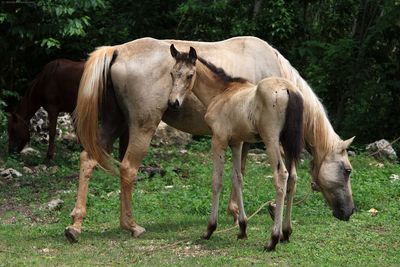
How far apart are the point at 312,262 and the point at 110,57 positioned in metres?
3.11

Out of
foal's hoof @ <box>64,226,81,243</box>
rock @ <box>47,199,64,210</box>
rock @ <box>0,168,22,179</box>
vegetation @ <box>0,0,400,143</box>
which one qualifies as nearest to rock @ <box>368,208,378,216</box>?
foal's hoof @ <box>64,226,81,243</box>

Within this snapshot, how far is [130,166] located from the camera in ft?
25.1

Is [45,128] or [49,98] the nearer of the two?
[49,98]

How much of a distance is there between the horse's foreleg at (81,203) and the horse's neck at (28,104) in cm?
617

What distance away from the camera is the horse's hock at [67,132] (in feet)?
45.8

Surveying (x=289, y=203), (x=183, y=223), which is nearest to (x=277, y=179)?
(x=289, y=203)

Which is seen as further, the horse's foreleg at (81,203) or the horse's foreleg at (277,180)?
the horse's foreleg at (81,203)

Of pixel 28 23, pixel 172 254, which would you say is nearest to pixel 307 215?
pixel 172 254

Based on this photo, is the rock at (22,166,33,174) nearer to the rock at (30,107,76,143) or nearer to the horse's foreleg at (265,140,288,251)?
the rock at (30,107,76,143)

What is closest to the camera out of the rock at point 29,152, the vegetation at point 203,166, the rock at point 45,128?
the vegetation at point 203,166

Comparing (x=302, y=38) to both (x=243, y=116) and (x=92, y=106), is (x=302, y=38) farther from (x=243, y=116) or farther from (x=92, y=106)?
(x=243, y=116)

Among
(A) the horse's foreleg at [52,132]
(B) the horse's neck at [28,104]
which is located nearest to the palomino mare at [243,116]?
(A) the horse's foreleg at [52,132]

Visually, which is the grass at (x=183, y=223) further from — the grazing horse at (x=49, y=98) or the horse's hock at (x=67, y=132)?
the horse's hock at (x=67, y=132)

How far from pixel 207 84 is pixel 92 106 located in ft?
4.13
